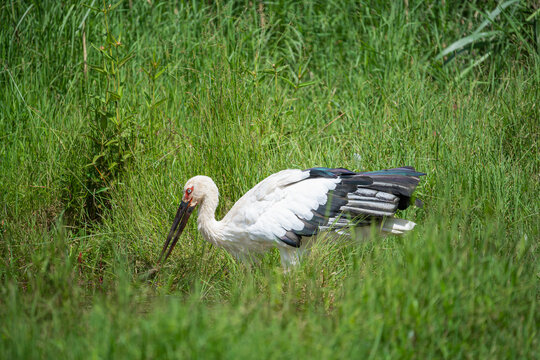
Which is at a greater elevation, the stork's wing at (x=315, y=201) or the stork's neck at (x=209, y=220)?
the stork's wing at (x=315, y=201)

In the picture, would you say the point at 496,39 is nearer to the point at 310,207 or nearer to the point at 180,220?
the point at 310,207

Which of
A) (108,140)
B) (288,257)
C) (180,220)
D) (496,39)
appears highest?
(496,39)

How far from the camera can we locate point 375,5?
21.9ft

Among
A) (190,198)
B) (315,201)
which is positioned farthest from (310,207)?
(190,198)

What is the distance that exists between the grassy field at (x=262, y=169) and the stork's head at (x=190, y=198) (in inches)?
8.1

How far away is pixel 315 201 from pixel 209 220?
2.40 ft

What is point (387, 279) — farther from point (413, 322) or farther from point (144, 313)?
point (144, 313)

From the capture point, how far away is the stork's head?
4.12m

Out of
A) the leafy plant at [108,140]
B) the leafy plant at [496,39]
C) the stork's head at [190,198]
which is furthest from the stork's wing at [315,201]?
the leafy plant at [496,39]

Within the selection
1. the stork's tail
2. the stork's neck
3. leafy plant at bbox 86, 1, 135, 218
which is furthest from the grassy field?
the stork's neck

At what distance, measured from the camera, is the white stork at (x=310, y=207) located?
3824 millimetres

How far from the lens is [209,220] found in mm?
4082

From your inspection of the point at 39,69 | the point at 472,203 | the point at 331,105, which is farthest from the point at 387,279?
the point at 39,69

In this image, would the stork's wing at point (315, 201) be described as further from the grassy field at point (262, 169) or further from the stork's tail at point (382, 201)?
the grassy field at point (262, 169)
